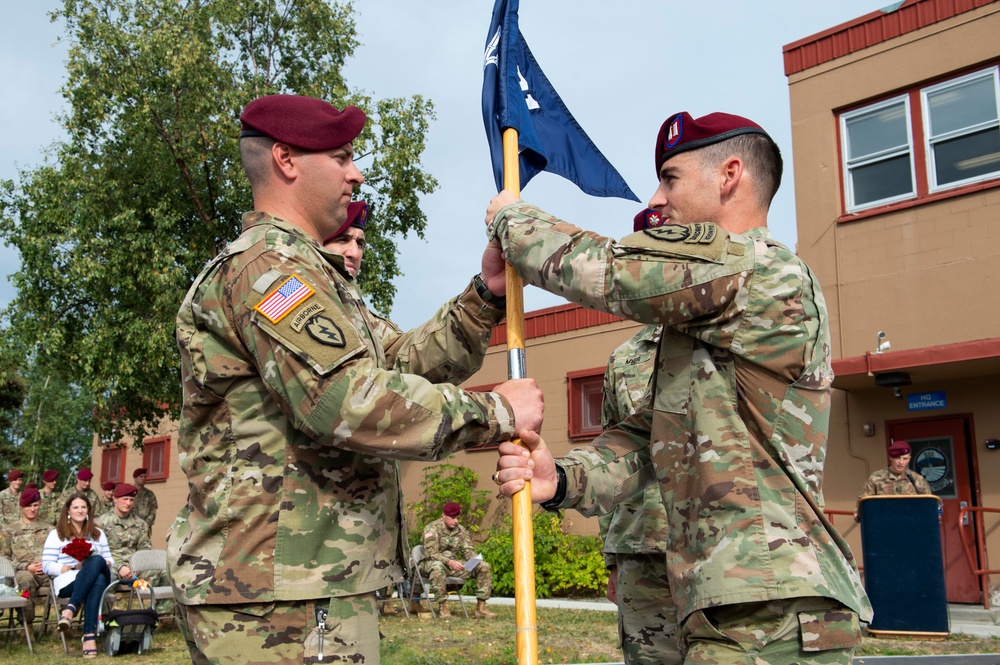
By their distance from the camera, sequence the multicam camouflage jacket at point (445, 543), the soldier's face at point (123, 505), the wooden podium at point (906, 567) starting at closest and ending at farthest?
the wooden podium at point (906, 567) < the soldier's face at point (123, 505) < the multicam camouflage jacket at point (445, 543)

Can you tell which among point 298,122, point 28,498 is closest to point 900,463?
point 298,122

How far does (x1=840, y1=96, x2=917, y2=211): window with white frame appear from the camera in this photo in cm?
Result: 1262

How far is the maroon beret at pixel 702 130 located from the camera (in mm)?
2938

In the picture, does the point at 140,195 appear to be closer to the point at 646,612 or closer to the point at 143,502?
the point at 143,502

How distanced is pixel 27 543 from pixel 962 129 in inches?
533

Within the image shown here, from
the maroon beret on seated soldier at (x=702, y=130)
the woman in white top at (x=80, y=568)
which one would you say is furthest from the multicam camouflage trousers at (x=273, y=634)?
the woman in white top at (x=80, y=568)

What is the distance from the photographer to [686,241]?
254 cm

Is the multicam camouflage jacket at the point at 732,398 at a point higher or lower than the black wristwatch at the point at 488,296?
lower

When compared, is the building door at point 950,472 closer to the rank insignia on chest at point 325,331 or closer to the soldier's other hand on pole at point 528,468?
the soldier's other hand on pole at point 528,468

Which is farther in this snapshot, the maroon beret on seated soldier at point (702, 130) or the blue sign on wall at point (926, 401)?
the blue sign on wall at point (926, 401)

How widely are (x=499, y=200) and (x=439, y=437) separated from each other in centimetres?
99

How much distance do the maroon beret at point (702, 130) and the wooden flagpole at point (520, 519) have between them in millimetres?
572

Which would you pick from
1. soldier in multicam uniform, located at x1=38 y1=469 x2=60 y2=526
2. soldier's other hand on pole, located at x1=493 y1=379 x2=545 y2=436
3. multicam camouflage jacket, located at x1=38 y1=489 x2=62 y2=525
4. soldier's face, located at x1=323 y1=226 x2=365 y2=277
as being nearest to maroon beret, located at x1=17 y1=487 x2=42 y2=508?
soldier in multicam uniform, located at x1=38 y1=469 x2=60 y2=526

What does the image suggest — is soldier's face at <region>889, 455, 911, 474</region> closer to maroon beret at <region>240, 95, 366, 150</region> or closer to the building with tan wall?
the building with tan wall
